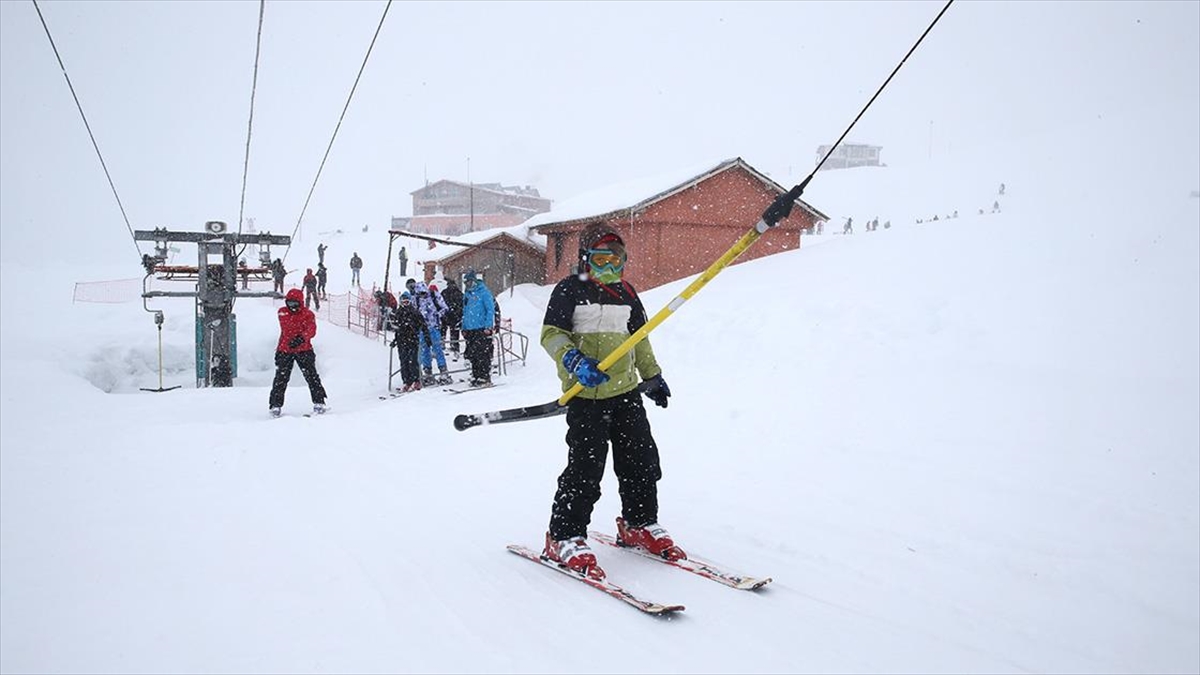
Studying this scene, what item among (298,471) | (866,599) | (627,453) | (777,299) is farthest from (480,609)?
(777,299)

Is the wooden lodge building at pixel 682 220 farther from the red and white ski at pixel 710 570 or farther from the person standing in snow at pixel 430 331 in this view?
the red and white ski at pixel 710 570

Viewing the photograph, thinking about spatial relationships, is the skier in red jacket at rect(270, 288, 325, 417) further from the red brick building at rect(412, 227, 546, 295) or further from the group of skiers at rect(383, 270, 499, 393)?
the red brick building at rect(412, 227, 546, 295)

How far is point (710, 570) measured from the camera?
340 cm

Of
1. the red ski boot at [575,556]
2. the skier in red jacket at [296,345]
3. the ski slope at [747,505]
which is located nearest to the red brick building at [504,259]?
the ski slope at [747,505]

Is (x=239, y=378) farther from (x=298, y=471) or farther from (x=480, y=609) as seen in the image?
(x=480, y=609)

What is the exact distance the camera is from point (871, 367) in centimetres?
780

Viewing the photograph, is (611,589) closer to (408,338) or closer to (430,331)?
(408,338)

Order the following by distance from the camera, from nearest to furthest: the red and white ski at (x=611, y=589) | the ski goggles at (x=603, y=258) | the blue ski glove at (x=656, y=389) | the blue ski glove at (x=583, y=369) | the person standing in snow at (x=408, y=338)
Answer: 1. the red and white ski at (x=611, y=589)
2. the blue ski glove at (x=583, y=369)
3. the ski goggles at (x=603, y=258)
4. the blue ski glove at (x=656, y=389)
5. the person standing in snow at (x=408, y=338)

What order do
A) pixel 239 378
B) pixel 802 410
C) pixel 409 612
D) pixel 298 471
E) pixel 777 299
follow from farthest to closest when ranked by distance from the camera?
pixel 239 378 < pixel 777 299 < pixel 802 410 < pixel 298 471 < pixel 409 612

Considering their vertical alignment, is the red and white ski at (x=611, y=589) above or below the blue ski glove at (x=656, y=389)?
below

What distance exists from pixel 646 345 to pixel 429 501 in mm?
2093

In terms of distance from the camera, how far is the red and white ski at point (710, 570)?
323 cm

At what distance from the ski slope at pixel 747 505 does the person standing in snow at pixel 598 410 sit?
0.78 feet

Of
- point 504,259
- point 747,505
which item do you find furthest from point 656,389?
point 504,259
